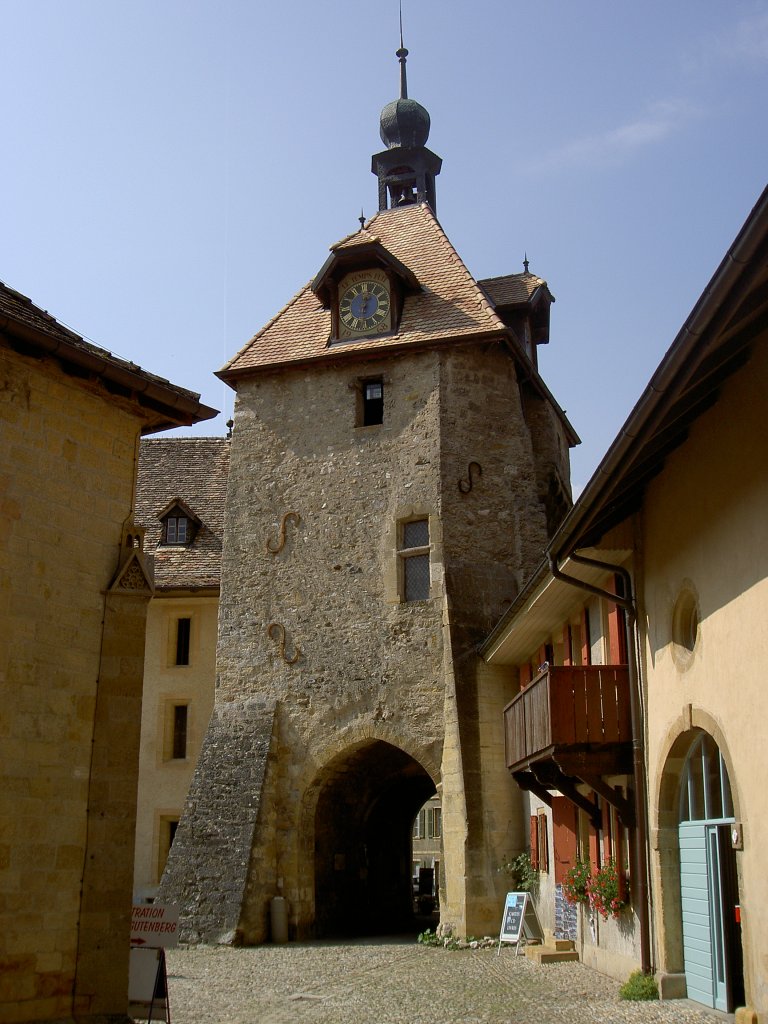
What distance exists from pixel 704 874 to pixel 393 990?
4406 mm

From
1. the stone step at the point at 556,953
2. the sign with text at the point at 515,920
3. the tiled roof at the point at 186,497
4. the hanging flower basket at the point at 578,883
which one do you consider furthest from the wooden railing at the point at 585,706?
the tiled roof at the point at 186,497

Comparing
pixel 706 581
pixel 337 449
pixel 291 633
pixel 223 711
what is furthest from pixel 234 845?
pixel 706 581

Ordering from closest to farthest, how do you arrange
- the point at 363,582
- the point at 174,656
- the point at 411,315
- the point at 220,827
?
the point at 220,827 < the point at 363,582 < the point at 411,315 < the point at 174,656

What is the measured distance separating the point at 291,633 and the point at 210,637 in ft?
14.9

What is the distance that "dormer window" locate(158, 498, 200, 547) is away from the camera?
2628cm

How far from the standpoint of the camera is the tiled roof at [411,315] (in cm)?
2139

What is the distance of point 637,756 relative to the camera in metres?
11.8

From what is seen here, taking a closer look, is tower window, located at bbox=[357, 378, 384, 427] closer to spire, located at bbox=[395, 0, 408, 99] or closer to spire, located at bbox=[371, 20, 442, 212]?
spire, located at bbox=[371, 20, 442, 212]

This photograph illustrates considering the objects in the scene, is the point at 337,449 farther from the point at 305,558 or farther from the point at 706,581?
the point at 706,581

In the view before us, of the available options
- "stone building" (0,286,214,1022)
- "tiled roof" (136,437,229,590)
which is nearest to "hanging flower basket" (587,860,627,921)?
"stone building" (0,286,214,1022)

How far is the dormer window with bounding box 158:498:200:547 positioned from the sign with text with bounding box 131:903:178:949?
17116mm

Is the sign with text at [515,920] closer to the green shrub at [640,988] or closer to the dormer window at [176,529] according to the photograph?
the green shrub at [640,988]

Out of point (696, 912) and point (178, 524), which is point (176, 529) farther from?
point (696, 912)

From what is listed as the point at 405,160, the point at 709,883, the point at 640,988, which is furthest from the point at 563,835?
the point at 405,160
